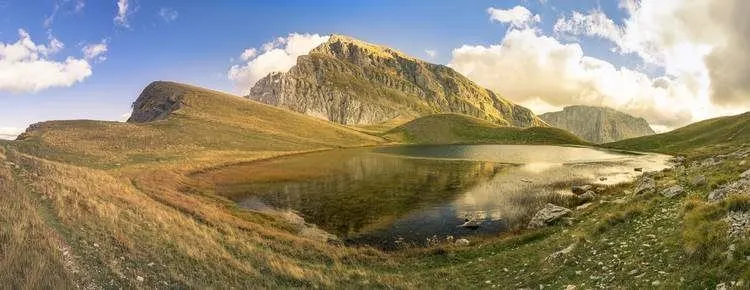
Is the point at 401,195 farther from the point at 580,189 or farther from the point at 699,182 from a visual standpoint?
the point at 699,182

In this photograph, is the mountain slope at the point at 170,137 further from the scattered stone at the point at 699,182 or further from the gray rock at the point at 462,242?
the scattered stone at the point at 699,182

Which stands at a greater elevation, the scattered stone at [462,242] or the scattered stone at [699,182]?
the scattered stone at [699,182]

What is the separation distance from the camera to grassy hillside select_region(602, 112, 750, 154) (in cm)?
13138

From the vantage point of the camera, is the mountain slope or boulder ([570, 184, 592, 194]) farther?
the mountain slope

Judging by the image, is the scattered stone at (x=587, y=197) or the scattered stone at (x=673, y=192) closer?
the scattered stone at (x=673, y=192)

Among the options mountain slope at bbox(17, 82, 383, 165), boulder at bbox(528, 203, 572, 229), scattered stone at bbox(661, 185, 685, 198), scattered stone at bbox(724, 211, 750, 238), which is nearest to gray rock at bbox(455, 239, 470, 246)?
boulder at bbox(528, 203, 572, 229)

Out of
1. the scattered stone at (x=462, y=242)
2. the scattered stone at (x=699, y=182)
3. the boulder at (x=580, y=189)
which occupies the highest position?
the scattered stone at (x=699, y=182)

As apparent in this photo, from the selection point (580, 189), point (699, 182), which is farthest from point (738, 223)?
point (580, 189)

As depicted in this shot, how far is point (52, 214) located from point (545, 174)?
7302cm

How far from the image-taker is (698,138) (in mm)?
150375

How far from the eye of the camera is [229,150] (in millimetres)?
124125

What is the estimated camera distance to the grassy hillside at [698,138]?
431 feet

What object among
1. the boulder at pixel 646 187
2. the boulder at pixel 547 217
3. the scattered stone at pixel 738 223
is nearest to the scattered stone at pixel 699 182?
the boulder at pixel 646 187

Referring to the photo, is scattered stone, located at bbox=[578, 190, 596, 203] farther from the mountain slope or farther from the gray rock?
the mountain slope
